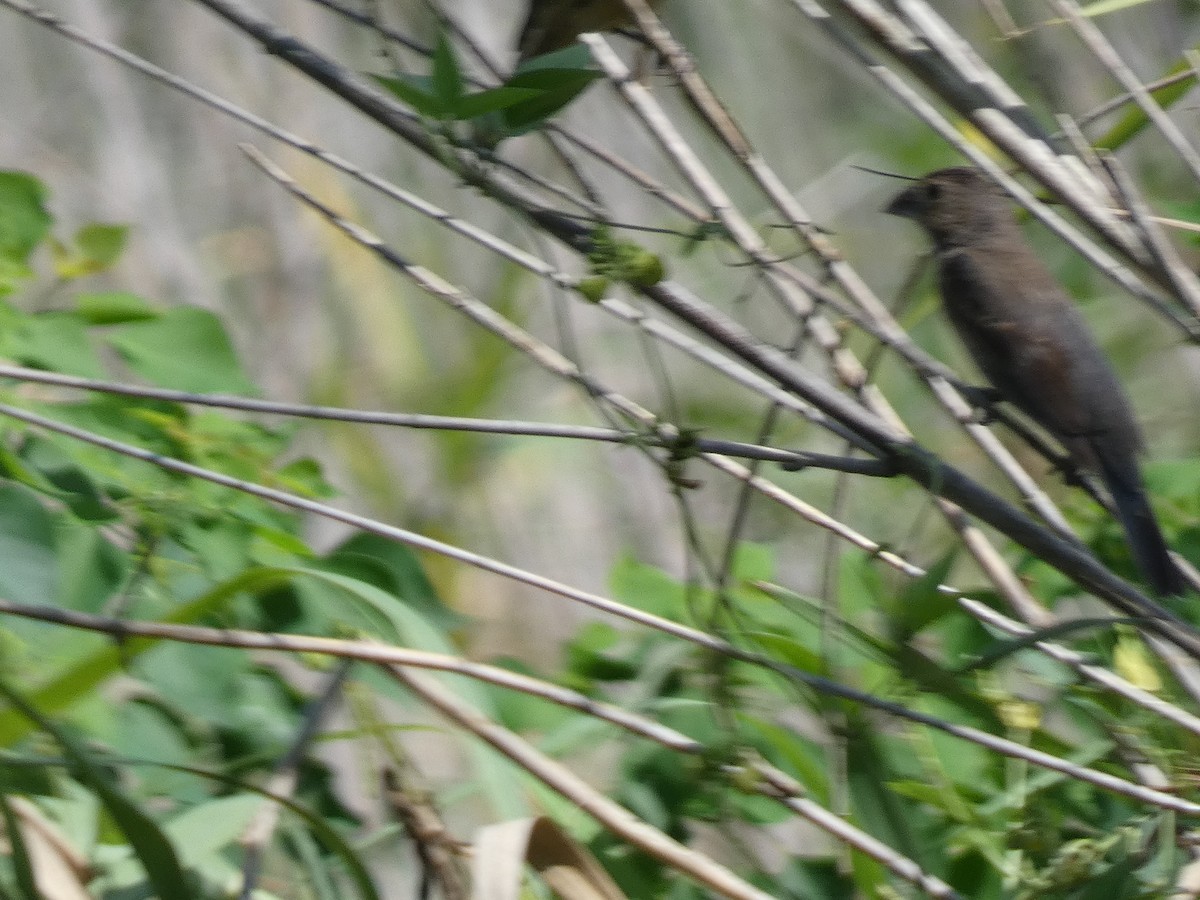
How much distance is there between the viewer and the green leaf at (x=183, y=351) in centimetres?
168

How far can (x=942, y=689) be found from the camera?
42.7 inches

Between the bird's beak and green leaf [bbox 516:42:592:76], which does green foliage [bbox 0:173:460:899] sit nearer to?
green leaf [bbox 516:42:592:76]

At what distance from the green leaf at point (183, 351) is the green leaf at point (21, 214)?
0.47ft

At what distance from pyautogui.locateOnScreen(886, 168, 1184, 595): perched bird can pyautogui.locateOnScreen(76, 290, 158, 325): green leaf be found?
45.1 inches

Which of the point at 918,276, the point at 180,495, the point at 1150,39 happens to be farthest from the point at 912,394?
the point at 180,495

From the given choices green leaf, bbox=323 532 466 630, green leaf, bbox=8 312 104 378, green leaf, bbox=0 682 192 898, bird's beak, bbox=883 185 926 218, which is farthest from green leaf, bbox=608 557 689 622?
bird's beak, bbox=883 185 926 218

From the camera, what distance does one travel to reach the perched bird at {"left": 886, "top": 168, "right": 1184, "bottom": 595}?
214 centimetres

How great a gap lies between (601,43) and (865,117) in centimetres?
269

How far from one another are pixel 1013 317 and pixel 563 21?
0.93 metres

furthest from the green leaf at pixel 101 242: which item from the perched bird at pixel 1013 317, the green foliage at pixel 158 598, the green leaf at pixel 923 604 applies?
the green leaf at pixel 923 604

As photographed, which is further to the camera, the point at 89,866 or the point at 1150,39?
the point at 1150,39

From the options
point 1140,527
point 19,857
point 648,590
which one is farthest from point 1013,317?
point 19,857

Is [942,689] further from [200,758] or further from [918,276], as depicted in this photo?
[200,758]

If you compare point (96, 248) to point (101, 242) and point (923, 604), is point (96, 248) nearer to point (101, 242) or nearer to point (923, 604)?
point (101, 242)
